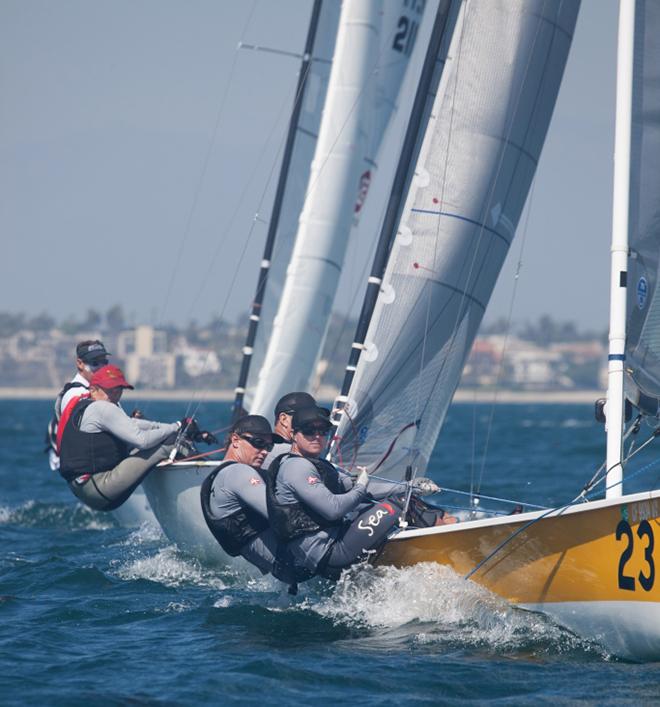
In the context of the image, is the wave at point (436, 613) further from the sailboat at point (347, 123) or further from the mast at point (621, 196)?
the sailboat at point (347, 123)

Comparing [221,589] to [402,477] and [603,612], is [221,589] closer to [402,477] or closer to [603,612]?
[402,477]

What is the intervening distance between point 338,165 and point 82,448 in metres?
4.74

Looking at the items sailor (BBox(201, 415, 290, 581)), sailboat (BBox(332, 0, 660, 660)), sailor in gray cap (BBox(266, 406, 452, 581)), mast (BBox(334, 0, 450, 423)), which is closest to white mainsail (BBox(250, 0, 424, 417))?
sailboat (BBox(332, 0, 660, 660))

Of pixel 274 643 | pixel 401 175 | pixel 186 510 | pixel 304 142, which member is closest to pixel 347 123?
pixel 304 142

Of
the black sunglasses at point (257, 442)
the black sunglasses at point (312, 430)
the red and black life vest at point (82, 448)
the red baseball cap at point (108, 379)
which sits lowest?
the red and black life vest at point (82, 448)

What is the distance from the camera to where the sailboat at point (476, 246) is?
7008 millimetres

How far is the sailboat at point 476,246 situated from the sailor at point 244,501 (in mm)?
669

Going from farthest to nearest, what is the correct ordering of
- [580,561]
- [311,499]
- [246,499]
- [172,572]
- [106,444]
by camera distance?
[106,444] < [172,572] < [246,499] < [311,499] < [580,561]

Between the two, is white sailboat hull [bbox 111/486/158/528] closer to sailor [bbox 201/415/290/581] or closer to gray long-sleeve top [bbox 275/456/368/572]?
sailor [bbox 201/415/290/581]

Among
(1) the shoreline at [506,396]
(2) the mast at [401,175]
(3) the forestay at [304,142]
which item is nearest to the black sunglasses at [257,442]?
(2) the mast at [401,175]

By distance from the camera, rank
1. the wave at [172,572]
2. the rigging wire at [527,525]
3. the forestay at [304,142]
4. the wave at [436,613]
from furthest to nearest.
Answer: the forestay at [304,142] → the wave at [172,572] → the wave at [436,613] → the rigging wire at [527,525]

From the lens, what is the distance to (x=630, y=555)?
6.38 meters

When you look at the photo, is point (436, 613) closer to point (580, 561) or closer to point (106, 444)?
point (580, 561)

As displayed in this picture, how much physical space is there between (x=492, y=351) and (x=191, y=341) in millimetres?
29649
